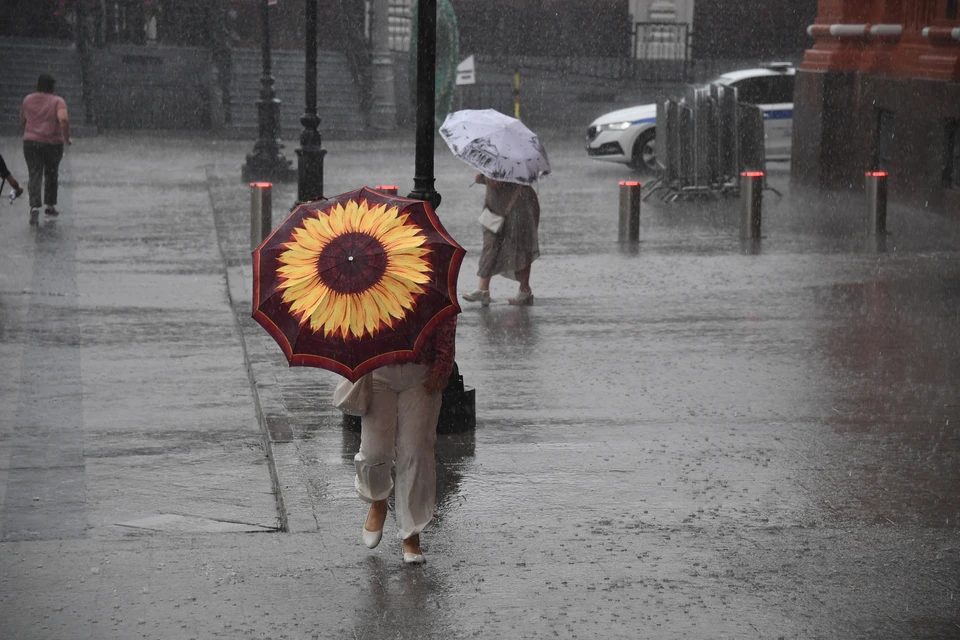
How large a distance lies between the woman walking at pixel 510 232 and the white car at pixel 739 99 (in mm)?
13233

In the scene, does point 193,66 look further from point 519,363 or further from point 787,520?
point 787,520

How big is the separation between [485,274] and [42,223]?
724 centimetres

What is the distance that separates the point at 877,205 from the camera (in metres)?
16.5

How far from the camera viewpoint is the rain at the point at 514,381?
5.54 metres

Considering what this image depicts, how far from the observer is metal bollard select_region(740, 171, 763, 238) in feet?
52.8

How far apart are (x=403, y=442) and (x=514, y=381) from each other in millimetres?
3600

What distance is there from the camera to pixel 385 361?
546 centimetres

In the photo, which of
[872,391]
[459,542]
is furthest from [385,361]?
[872,391]

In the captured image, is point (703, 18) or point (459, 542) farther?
point (703, 18)

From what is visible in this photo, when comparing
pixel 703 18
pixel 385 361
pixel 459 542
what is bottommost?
pixel 459 542

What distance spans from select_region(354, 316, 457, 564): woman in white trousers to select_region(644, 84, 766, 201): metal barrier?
48.7 feet

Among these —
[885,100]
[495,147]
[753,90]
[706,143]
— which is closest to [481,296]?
[495,147]

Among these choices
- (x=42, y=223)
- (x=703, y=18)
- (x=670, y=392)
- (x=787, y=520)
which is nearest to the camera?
(x=787, y=520)

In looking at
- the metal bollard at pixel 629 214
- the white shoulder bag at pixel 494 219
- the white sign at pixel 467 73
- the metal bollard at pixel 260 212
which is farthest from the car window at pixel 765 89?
the white shoulder bag at pixel 494 219
